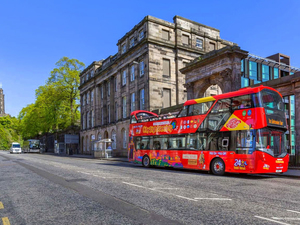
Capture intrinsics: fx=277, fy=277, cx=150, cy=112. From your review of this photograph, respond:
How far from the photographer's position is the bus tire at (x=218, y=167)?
14.6 meters

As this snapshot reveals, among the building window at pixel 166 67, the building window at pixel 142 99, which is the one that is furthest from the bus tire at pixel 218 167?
the building window at pixel 166 67

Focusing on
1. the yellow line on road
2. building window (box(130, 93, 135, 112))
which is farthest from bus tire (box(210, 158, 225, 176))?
building window (box(130, 93, 135, 112))

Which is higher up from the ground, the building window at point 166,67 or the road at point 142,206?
the building window at point 166,67

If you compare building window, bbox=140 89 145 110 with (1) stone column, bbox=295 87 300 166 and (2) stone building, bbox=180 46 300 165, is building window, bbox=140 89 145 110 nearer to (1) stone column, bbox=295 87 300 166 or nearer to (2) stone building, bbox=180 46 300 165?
(2) stone building, bbox=180 46 300 165

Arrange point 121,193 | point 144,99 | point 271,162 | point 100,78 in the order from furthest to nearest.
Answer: point 100,78
point 144,99
point 271,162
point 121,193

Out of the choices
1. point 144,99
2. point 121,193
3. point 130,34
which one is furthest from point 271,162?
point 130,34

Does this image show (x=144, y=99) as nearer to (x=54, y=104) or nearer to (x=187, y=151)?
(x=187, y=151)

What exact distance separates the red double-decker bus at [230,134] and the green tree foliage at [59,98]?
38.8 metres

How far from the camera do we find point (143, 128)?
69.9ft

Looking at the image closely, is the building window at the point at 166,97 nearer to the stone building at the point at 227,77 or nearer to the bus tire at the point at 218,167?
the stone building at the point at 227,77

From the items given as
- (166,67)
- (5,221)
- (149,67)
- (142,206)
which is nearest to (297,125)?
(142,206)

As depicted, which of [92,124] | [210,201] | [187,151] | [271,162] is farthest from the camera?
[92,124]

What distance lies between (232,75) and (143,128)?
9.28 metres

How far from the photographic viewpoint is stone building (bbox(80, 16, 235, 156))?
3388 centimetres
